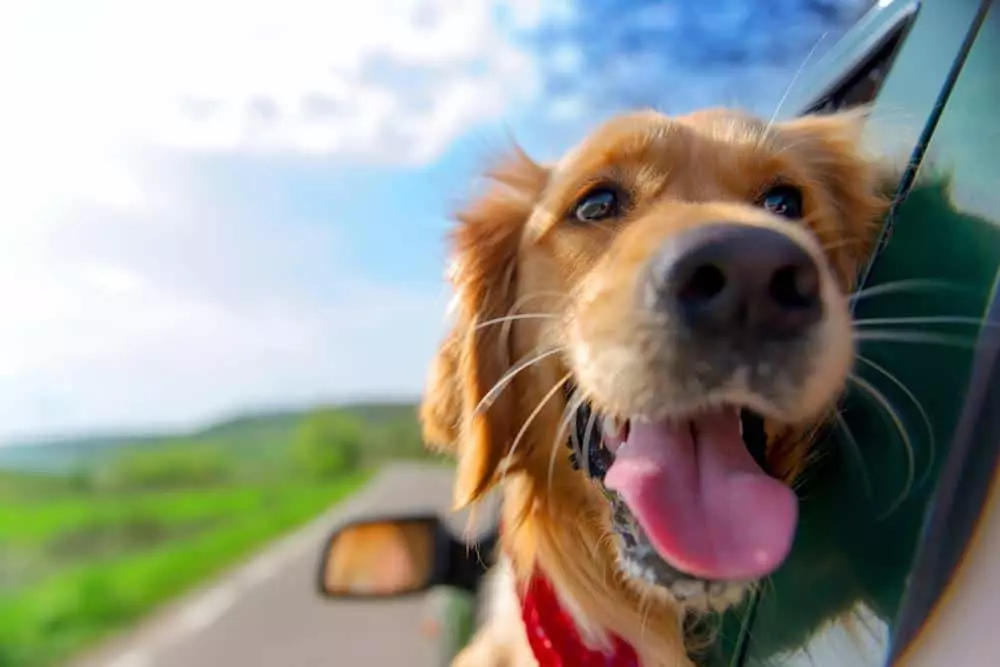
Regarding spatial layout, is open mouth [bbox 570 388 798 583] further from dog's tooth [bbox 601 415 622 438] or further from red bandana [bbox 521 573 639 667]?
red bandana [bbox 521 573 639 667]

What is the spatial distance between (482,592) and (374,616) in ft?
19.0

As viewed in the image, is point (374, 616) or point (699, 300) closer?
point (699, 300)

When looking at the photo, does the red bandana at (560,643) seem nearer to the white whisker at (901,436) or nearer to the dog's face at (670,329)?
the dog's face at (670,329)

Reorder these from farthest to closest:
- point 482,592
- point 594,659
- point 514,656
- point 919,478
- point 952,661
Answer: point 482,592, point 514,656, point 594,659, point 919,478, point 952,661

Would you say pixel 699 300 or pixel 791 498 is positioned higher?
pixel 699 300

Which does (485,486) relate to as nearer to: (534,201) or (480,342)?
(480,342)

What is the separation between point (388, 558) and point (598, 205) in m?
1.22

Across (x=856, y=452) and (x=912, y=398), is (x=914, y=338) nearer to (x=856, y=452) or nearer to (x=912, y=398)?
(x=912, y=398)

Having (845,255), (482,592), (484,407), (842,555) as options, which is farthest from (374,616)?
(842,555)

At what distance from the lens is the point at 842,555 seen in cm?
150

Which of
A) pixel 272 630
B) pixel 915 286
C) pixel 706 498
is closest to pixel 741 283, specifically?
pixel 915 286

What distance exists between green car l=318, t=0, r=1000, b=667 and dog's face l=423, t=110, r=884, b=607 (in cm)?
9

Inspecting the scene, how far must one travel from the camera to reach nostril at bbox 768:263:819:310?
156cm

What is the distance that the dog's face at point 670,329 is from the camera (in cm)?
166
